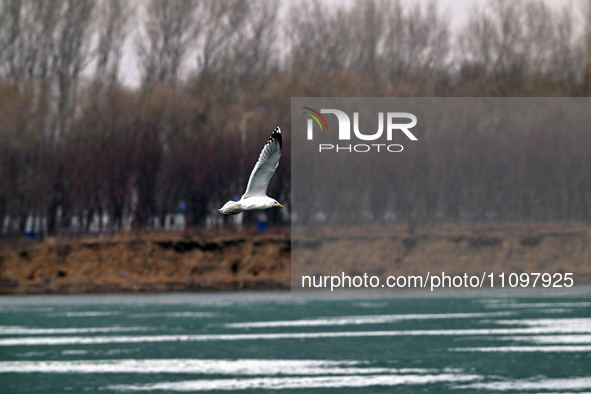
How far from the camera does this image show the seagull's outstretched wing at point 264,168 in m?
10.9

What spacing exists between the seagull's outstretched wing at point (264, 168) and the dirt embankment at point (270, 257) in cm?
3491

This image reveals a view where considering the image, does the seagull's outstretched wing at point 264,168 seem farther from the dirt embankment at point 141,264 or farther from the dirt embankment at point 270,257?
the dirt embankment at point 141,264

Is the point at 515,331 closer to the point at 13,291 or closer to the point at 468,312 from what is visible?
the point at 468,312

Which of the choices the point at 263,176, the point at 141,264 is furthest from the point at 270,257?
the point at 263,176

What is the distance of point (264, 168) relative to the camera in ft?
35.9

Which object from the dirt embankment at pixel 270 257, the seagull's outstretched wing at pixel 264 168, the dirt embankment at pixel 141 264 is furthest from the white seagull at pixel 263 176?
the dirt embankment at pixel 141 264

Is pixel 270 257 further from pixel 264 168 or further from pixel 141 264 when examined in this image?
pixel 264 168

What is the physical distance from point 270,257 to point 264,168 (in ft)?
122

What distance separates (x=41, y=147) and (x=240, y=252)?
370 inches

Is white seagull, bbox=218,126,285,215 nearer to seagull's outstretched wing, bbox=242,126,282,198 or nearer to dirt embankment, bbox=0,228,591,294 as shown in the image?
seagull's outstretched wing, bbox=242,126,282,198

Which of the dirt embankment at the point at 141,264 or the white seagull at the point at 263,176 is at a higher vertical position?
the white seagull at the point at 263,176

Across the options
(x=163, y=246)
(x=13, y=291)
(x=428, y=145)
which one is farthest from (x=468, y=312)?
(x=13, y=291)

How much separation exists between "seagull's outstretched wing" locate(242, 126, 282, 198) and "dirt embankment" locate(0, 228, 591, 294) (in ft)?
115

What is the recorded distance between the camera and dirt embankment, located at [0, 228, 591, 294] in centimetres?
4666
